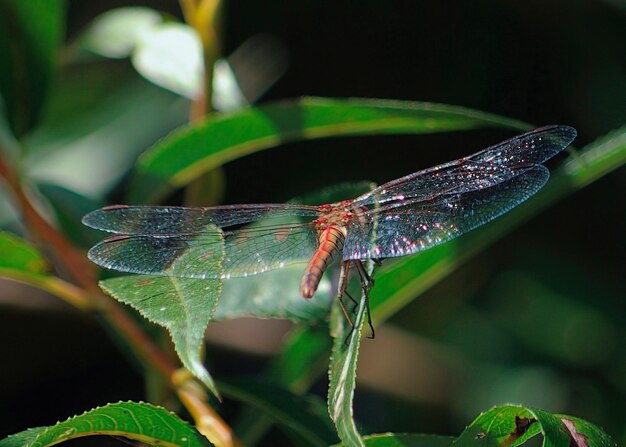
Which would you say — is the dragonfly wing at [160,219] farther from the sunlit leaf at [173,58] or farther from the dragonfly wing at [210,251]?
the sunlit leaf at [173,58]


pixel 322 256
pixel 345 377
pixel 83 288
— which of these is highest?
pixel 83 288

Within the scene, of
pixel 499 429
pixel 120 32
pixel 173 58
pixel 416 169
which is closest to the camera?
pixel 499 429

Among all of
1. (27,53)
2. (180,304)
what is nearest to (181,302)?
(180,304)

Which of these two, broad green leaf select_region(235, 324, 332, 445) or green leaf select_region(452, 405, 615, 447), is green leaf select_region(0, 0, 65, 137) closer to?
→ broad green leaf select_region(235, 324, 332, 445)

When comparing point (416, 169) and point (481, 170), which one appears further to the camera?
point (416, 169)

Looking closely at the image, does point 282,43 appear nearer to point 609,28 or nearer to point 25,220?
point 609,28

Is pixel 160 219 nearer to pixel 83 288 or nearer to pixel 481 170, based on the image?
pixel 83 288

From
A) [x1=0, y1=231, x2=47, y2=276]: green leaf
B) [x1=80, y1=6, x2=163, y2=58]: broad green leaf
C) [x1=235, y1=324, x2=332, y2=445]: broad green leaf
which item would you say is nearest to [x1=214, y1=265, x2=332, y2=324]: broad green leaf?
[x1=235, y1=324, x2=332, y2=445]: broad green leaf
